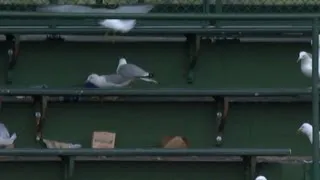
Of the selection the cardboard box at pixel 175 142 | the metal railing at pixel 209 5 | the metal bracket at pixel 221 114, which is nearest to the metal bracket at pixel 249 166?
the metal bracket at pixel 221 114

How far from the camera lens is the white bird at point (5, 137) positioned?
21.8 ft

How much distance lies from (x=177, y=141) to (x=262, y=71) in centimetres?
110

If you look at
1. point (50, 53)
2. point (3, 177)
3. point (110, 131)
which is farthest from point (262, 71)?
point (3, 177)

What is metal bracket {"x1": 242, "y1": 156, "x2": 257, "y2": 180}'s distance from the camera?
→ 632 centimetres

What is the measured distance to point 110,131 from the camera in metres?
6.89

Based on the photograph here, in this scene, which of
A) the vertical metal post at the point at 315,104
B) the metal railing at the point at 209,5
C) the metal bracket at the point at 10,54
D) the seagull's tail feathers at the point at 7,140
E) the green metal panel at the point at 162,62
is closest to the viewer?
the vertical metal post at the point at 315,104

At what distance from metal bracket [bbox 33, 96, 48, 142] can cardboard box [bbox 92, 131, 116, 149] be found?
47cm

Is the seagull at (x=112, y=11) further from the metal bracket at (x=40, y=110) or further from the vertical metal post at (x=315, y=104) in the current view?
the vertical metal post at (x=315, y=104)

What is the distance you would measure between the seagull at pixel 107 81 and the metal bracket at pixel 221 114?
2.68ft

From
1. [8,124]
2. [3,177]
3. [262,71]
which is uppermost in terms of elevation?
[262,71]

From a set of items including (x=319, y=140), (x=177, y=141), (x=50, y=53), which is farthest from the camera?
(x=50, y=53)

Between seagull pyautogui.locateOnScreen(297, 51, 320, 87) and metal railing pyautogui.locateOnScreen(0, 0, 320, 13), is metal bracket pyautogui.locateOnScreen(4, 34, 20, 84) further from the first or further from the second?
seagull pyautogui.locateOnScreen(297, 51, 320, 87)

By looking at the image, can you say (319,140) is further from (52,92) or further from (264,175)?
(52,92)

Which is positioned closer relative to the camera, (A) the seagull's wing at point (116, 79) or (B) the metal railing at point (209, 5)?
(A) the seagull's wing at point (116, 79)
